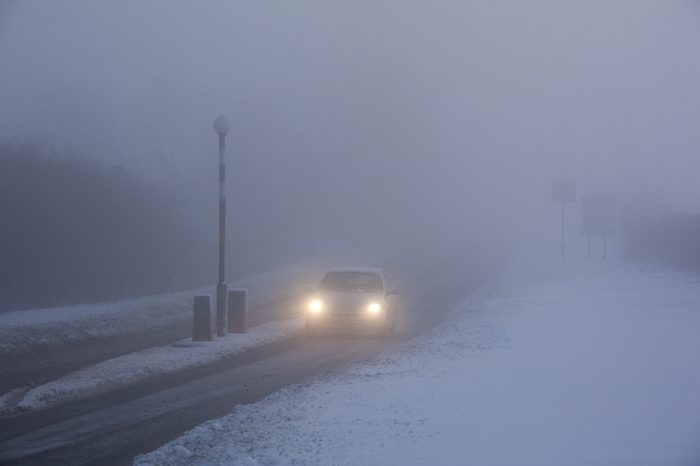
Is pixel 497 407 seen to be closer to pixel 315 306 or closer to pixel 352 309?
pixel 352 309

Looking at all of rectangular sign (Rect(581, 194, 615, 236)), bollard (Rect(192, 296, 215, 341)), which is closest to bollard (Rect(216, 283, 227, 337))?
bollard (Rect(192, 296, 215, 341))

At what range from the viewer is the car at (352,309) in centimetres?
2233

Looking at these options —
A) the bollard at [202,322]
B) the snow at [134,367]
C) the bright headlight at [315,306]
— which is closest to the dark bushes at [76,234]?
the bollard at [202,322]

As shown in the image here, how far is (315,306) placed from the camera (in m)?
22.8

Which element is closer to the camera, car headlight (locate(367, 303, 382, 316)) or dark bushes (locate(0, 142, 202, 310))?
car headlight (locate(367, 303, 382, 316))

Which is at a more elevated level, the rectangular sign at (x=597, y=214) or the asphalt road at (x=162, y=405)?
the rectangular sign at (x=597, y=214)

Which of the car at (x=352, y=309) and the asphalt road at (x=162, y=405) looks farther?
the car at (x=352, y=309)

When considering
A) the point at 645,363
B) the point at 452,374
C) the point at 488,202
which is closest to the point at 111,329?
the point at 452,374

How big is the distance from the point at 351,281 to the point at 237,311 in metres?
3.29

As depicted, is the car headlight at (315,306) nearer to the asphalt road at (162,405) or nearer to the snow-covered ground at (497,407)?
the asphalt road at (162,405)

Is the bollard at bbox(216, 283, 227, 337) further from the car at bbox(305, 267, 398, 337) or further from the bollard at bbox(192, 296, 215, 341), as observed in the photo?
the car at bbox(305, 267, 398, 337)

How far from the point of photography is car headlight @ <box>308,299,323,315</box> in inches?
895

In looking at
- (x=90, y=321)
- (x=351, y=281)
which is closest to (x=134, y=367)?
(x=90, y=321)

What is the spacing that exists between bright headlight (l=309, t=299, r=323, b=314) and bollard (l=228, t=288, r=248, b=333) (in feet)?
5.77
